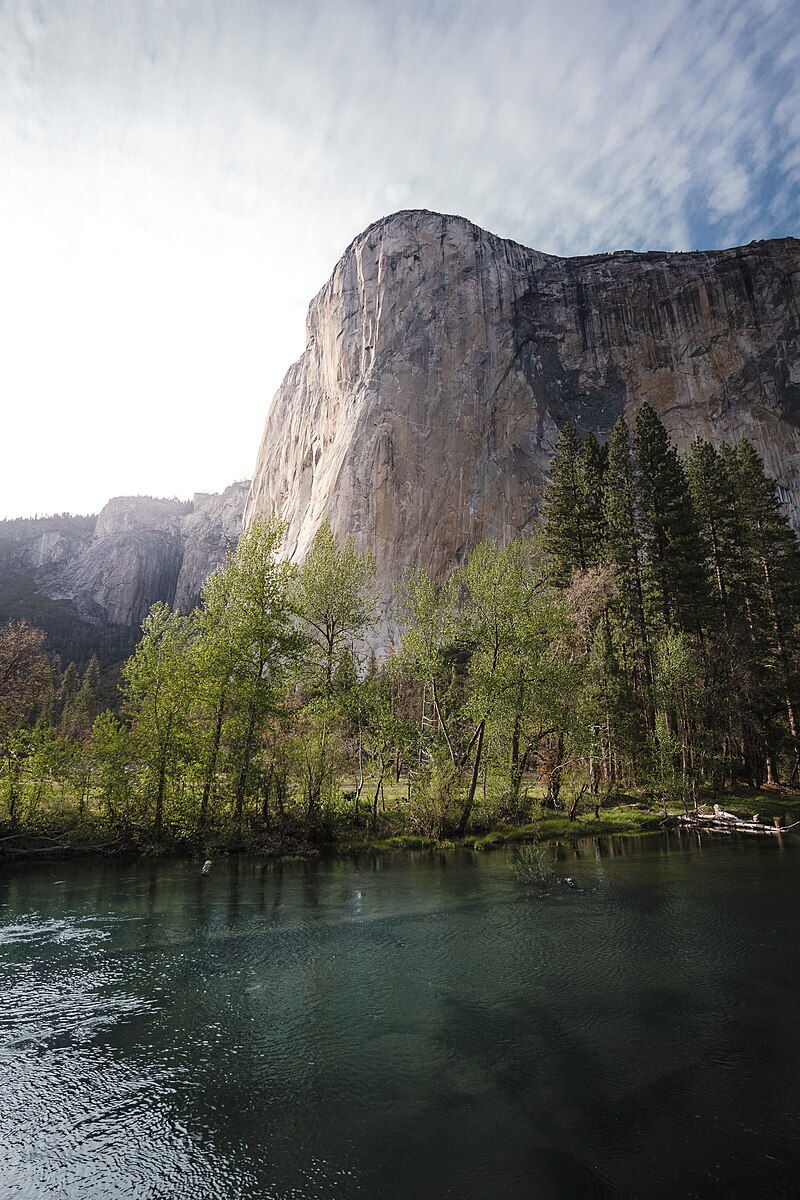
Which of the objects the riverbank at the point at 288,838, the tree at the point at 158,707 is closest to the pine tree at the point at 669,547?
the riverbank at the point at 288,838

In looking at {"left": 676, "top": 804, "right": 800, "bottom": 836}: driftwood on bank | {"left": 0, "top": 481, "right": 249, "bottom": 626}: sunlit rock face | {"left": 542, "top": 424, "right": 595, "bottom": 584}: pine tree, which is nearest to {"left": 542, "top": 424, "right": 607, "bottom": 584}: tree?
{"left": 542, "top": 424, "right": 595, "bottom": 584}: pine tree

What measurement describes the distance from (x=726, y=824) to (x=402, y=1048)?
22.0m

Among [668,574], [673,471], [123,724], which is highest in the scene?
[673,471]

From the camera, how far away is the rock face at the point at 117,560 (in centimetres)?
15288

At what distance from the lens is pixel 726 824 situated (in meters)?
24.4

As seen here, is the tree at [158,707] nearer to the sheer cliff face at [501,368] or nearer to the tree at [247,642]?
the tree at [247,642]

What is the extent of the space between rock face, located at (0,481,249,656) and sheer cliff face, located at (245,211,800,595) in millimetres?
81838

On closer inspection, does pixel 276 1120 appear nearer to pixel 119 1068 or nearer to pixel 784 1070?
pixel 119 1068

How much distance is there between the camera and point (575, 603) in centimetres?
3136

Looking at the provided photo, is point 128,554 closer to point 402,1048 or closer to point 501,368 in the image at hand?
point 501,368

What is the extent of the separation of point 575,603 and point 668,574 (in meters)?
7.71

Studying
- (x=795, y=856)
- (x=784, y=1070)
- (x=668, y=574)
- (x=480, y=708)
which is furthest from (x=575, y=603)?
(x=784, y=1070)

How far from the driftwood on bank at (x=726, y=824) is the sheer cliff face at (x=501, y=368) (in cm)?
4824

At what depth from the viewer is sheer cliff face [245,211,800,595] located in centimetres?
7519
